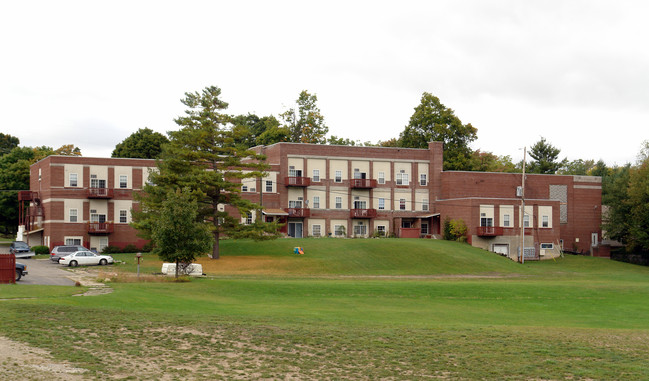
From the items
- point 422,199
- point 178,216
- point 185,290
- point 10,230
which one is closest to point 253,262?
point 178,216

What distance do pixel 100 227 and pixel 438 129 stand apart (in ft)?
168

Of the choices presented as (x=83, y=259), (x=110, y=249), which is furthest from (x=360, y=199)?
(x=83, y=259)

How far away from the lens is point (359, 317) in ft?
86.2

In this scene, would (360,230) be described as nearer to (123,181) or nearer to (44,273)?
(123,181)

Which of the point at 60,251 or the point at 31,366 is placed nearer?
the point at 31,366

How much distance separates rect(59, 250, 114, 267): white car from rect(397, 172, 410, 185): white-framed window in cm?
4159

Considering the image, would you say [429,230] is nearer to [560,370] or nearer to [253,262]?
[253,262]

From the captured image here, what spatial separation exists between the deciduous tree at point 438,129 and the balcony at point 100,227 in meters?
48.0

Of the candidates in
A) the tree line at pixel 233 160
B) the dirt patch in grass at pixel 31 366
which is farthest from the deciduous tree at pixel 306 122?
the dirt patch in grass at pixel 31 366

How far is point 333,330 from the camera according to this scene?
21.2 meters

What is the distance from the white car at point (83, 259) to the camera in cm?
6091

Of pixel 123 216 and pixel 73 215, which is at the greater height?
pixel 73 215

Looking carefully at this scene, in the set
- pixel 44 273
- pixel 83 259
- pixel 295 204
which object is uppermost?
pixel 295 204

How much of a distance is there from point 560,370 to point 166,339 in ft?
31.7
